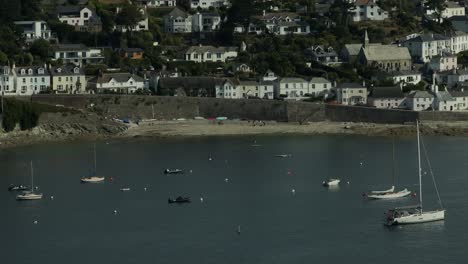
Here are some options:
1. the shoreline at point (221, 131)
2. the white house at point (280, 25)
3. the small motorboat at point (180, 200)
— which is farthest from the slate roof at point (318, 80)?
the small motorboat at point (180, 200)

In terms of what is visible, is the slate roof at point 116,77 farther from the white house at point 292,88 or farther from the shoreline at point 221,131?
the white house at point 292,88

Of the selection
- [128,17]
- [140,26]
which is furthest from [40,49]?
[140,26]

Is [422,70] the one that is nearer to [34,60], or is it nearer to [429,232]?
[34,60]

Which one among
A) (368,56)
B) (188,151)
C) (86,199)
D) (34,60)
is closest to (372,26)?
(368,56)

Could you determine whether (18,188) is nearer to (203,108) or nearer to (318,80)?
(203,108)

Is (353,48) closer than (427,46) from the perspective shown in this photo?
Yes

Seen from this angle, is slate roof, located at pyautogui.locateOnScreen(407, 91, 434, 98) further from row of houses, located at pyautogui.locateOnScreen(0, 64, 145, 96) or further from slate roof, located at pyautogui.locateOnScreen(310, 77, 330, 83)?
row of houses, located at pyautogui.locateOnScreen(0, 64, 145, 96)

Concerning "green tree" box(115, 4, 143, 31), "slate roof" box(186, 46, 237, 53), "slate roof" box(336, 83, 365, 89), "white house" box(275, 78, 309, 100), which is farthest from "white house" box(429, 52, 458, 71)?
"green tree" box(115, 4, 143, 31)
